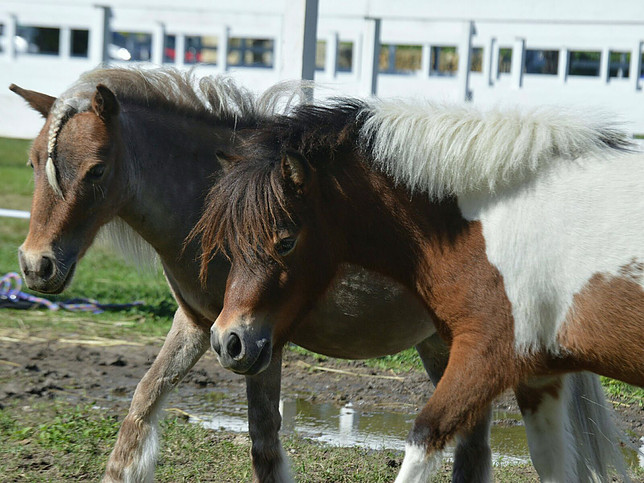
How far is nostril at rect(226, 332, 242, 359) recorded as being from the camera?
2975 millimetres

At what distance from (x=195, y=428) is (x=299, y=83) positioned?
2.06m

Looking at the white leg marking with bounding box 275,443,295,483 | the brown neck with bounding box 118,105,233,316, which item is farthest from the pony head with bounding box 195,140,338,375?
the white leg marking with bounding box 275,443,295,483

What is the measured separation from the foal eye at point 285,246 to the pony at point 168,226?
0.45 metres

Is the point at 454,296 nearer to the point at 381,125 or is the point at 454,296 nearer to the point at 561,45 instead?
the point at 381,125

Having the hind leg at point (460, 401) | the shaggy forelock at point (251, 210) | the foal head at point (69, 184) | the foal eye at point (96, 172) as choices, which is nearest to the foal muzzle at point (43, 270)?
the foal head at point (69, 184)

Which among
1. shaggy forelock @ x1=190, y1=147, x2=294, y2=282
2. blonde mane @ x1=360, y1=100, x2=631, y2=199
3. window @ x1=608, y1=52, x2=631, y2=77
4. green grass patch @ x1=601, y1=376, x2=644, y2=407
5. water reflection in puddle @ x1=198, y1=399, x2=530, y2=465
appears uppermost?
window @ x1=608, y1=52, x2=631, y2=77

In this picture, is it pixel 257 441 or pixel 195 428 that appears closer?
pixel 257 441

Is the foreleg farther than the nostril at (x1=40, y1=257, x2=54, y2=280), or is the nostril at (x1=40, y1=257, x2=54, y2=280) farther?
the foreleg

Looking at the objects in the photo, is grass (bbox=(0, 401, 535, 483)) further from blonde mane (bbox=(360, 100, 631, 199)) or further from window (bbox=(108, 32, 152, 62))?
window (bbox=(108, 32, 152, 62))

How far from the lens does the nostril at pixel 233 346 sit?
297cm

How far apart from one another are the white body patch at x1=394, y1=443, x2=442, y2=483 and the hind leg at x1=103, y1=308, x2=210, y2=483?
133cm

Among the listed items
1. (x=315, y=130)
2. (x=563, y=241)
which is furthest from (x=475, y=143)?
(x=315, y=130)

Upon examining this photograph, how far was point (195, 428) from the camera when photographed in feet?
15.7

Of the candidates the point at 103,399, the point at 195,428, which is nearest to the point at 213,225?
the point at 195,428
